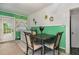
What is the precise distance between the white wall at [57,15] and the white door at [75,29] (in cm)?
7

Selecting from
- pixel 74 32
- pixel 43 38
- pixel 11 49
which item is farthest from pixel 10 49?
pixel 74 32

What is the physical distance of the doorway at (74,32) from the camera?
59.5 inches

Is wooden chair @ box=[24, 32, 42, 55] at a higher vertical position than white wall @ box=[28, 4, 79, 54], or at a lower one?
lower

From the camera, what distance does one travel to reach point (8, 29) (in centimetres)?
154

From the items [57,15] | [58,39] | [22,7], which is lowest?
[58,39]

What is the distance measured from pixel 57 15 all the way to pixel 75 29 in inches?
13.5

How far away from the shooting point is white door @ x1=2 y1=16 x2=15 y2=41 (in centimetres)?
151

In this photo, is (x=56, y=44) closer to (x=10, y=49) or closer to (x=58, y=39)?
(x=58, y=39)

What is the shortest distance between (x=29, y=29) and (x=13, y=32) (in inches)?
9.7

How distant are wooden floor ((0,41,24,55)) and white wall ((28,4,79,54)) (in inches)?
17.1

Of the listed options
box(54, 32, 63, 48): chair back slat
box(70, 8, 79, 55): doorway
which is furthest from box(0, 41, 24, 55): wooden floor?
box(70, 8, 79, 55): doorway

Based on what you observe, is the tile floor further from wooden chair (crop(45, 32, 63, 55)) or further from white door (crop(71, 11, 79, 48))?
white door (crop(71, 11, 79, 48))

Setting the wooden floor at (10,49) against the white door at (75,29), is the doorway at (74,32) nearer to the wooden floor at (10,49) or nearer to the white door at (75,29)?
the white door at (75,29)
